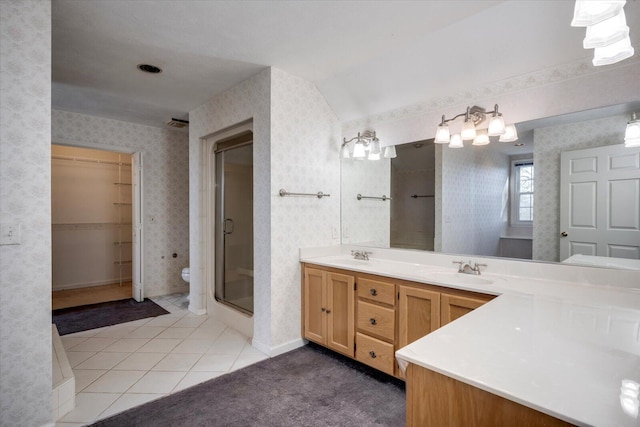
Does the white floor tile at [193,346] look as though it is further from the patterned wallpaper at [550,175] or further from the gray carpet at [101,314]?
the patterned wallpaper at [550,175]

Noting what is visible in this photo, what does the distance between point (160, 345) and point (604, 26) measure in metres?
3.52

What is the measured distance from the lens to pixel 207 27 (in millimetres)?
2123

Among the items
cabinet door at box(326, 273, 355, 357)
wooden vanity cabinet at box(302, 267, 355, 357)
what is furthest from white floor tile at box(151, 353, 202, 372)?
cabinet door at box(326, 273, 355, 357)

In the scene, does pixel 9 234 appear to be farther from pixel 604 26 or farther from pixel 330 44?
pixel 604 26

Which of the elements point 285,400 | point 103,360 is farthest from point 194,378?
point 103,360

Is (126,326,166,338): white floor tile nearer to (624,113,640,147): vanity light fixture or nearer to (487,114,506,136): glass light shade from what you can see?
(487,114,506,136): glass light shade

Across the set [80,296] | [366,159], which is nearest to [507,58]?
[366,159]

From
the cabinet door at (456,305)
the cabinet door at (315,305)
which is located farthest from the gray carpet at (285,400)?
the cabinet door at (456,305)

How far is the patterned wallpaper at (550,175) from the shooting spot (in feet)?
6.39

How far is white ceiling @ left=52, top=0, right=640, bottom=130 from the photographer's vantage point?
189cm

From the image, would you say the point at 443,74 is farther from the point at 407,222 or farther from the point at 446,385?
the point at 446,385

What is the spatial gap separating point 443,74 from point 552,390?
7.29ft

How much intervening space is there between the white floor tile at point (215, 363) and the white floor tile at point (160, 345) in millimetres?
414

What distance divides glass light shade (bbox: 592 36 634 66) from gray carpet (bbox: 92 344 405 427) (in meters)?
1.96
